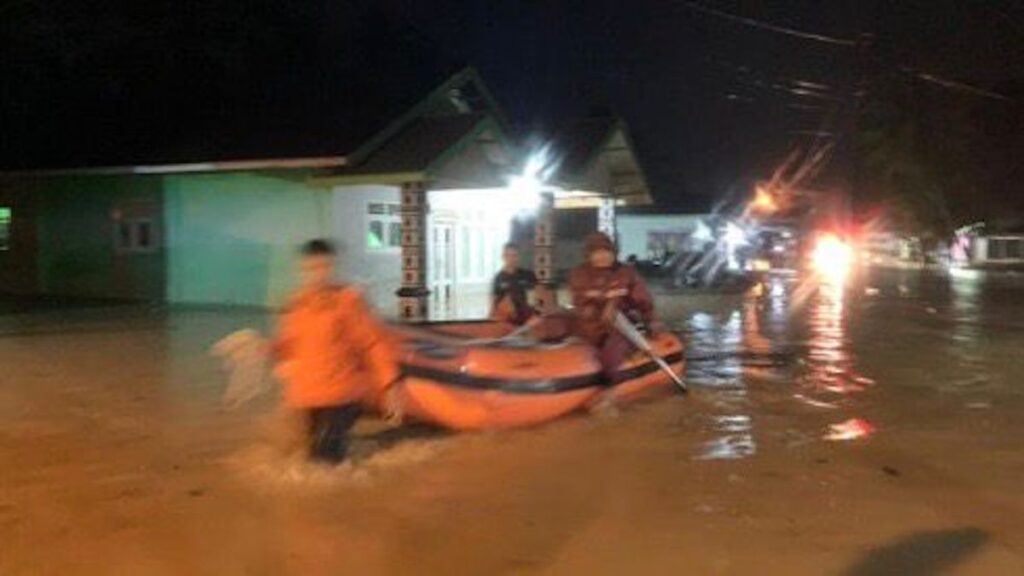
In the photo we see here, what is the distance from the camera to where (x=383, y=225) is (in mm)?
25953

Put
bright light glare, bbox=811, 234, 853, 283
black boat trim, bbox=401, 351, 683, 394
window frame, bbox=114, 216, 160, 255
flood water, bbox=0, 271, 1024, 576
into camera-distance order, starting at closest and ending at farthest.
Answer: flood water, bbox=0, 271, 1024, 576 < black boat trim, bbox=401, 351, 683, 394 < window frame, bbox=114, 216, 160, 255 < bright light glare, bbox=811, 234, 853, 283

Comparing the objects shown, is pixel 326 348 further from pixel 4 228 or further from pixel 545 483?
pixel 4 228

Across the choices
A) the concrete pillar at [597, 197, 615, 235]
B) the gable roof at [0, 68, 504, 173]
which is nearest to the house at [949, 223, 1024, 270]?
the concrete pillar at [597, 197, 615, 235]

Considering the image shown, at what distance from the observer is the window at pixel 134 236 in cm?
2678

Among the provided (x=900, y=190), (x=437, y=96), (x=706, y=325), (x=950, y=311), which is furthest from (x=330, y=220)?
(x=900, y=190)

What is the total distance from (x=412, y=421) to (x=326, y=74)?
712 inches

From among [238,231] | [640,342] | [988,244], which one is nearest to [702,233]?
[988,244]

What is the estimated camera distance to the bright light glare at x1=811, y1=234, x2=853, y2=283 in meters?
61.6

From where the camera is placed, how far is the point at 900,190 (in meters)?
78.8

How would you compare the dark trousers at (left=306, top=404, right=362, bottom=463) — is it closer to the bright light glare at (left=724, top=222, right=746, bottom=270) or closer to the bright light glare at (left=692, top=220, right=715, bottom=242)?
the bright light glare at (left=724, top=222, right=746, bottom=270)

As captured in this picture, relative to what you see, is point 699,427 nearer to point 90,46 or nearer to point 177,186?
point 177,186

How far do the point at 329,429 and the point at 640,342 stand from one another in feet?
14.2

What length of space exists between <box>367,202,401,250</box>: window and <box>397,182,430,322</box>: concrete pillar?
2860 millimetres

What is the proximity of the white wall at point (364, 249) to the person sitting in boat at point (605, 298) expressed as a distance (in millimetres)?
12235
